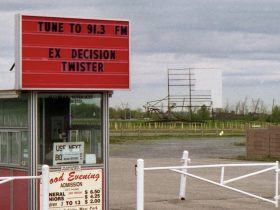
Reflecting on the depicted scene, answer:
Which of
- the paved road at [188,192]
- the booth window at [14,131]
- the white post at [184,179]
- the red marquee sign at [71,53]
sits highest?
the red marquee sign at [71,53]

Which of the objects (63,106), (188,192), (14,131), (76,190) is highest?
(63,106)

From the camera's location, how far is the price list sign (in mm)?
11398

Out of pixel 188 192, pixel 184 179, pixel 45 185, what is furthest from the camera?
pixel 188 192

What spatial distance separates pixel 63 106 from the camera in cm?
1220

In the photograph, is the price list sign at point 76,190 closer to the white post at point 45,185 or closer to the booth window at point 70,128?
the booth window at point 70,128

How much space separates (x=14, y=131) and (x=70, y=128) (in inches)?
38.8

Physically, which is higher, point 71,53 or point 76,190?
point 71,53

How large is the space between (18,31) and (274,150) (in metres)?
24.1

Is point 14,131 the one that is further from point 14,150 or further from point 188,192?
point 188,192

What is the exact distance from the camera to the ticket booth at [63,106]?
11.5 metres

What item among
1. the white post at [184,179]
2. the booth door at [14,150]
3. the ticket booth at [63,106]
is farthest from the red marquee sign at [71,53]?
the white post at [184,179]

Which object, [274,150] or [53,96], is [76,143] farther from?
[274,150]

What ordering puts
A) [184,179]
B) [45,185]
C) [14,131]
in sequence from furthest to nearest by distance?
1. [184,179]
2. [14,131]
3. [45,185]

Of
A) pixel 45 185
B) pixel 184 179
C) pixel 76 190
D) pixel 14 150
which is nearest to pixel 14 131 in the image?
pixel 14 150
